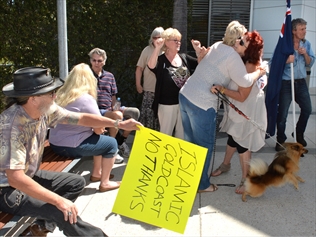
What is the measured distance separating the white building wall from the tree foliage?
253cm

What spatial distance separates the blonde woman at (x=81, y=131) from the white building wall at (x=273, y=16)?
5.60 m

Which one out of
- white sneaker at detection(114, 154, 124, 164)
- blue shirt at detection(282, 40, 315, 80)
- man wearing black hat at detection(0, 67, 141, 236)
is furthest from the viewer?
blue shirt at detection(282, 40, 315, 80)

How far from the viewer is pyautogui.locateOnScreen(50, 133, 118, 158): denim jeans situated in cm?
367

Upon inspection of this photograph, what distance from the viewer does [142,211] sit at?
2.72m

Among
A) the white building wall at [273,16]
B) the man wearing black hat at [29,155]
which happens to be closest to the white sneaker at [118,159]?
the man wearing black hat at [29,155]

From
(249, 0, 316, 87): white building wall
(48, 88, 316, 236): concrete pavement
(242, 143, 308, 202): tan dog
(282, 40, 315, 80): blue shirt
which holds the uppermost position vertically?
(249, 0, 316, 87): white building wall

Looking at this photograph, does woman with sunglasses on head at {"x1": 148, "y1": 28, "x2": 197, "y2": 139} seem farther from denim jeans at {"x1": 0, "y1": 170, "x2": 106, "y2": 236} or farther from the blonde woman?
denim jeans at {"x1": 0, "y1": 170, "x2": 106, "y2": 236}

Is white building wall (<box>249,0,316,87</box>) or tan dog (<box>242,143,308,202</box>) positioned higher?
white building wall (<box>249,0,316,87</box>)

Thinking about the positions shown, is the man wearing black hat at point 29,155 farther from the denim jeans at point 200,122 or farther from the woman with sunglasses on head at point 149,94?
the woman with sunglasses on head at point 149,94

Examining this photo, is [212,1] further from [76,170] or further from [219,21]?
[76,170]

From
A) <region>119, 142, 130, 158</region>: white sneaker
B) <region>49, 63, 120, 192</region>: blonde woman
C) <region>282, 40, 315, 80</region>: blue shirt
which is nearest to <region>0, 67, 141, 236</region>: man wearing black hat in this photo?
<region>49, 63, 120, 192</region>: blonde woman

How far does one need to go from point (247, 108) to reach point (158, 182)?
5.02 ft

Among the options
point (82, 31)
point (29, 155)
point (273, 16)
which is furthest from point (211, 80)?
point (273, 16)

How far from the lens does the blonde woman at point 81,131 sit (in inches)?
144
